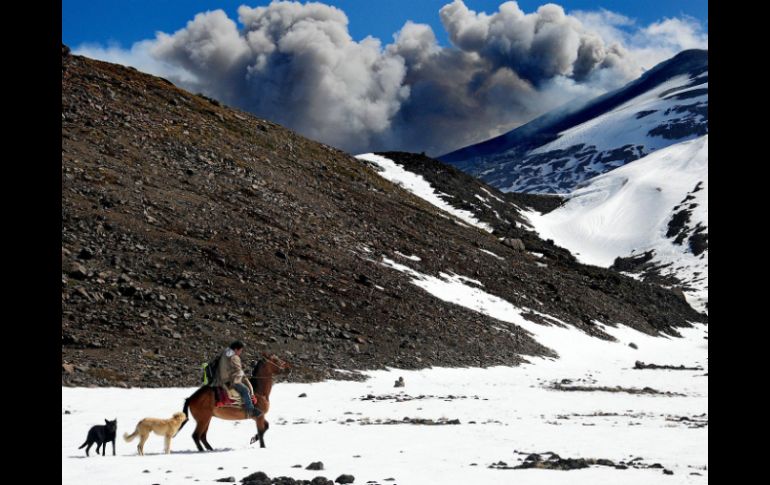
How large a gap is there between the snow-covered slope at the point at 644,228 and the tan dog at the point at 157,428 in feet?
376

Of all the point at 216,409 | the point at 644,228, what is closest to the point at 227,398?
the point at 216,409

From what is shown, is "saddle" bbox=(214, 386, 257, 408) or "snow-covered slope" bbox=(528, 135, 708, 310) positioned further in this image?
"snow-covered slope" bbox=(528, 135, 708, 310)

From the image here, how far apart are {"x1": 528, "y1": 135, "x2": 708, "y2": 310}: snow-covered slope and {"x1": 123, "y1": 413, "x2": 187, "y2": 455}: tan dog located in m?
115

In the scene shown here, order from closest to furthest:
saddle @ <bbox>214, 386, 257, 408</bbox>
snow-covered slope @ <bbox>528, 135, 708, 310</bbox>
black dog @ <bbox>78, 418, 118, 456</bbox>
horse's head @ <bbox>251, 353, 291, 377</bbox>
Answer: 1. black dog @ <bbox>78, 418, 118, 456</bbox>
2. saddle @ <bbox>214, 386, 257, 408</bbox>
3. horse's head @ <bbox>251, 353, 291, 377</bbox>
4. snow-covered slope @ <bbox>528, 135, 708, 310</bbox>

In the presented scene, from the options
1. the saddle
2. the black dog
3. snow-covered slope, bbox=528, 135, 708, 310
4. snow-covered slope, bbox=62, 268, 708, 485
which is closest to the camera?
snow-covered slope, bbox=62, 268, 708, 485

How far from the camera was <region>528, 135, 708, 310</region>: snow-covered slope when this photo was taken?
14362cm

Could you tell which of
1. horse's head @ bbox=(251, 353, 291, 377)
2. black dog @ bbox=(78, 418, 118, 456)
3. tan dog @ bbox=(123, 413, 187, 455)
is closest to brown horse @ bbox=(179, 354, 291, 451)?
horse's head @ bbox=(251, 353, 291, 377)

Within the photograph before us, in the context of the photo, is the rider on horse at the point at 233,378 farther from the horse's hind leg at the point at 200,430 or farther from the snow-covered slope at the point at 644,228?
the snow-covered slope at the point at 644,228

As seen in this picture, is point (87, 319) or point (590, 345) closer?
point (87, 319)

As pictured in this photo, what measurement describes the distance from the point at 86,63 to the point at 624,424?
7064cm

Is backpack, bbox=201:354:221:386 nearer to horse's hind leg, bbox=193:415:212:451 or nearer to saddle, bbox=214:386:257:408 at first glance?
saddle, bbox=214:386:257:408
